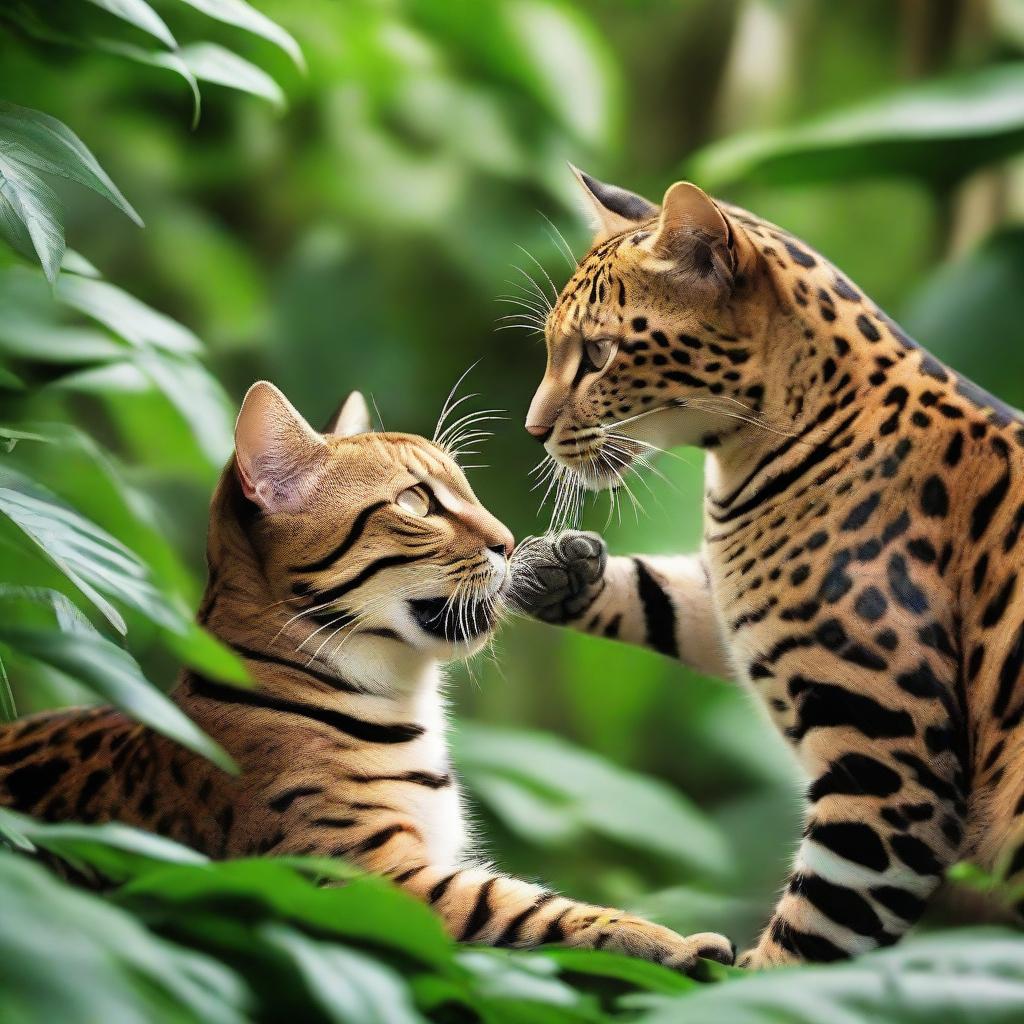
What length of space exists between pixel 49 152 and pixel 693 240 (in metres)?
1.12

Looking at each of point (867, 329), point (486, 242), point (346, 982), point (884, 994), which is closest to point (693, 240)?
point (867, 329)

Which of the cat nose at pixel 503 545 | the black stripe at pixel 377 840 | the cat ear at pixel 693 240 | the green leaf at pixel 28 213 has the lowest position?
the black stripe at pixel 377 840

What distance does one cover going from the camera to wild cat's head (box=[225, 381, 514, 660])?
2.37 metres

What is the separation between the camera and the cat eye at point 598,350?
8.93 ft

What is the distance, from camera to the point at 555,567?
2.78m

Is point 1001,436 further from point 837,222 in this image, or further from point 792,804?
point 837,222

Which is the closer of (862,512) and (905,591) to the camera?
(905,591)

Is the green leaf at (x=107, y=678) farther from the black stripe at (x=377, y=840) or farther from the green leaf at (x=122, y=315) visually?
the green leaf at (x=122, y=315)

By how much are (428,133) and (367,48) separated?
0.57 m

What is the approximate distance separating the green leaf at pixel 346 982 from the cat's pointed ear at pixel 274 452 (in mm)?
964

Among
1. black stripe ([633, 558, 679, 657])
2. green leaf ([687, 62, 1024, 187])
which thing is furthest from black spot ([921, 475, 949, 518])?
green leaf ([687, 62, 1024, 187])

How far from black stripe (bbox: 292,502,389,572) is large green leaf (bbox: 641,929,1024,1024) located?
1.00m

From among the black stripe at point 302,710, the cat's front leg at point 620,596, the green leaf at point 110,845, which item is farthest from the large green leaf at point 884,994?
the cat's front leg at point 620,596

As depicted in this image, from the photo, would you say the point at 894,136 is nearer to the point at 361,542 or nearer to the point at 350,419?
the point at 350,419
